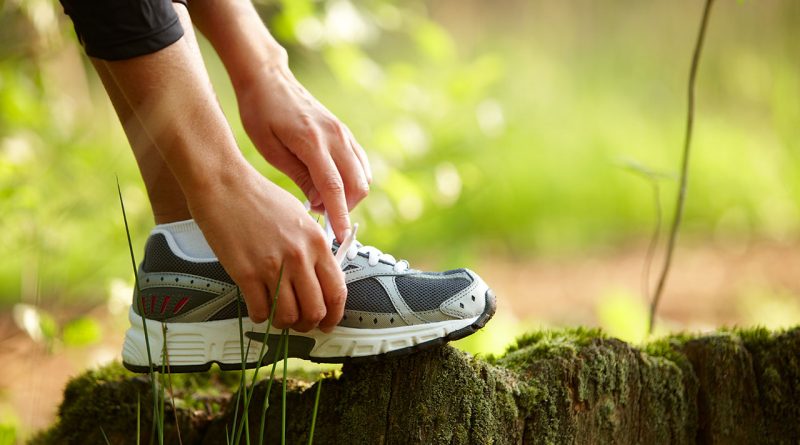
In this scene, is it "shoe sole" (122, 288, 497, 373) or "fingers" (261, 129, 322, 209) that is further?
"fingers" (261, 129, 322, 209)

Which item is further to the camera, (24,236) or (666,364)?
(24,236)

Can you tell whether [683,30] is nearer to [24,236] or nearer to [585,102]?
[585,102]

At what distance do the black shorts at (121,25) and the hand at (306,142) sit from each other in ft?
1.19

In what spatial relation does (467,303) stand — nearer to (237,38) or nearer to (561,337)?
(561,337)

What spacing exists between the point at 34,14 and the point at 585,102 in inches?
149

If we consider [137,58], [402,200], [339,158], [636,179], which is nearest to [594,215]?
[636,179]

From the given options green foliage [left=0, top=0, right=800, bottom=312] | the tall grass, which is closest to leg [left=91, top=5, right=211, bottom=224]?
the tall grass

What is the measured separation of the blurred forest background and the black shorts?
2.97ft

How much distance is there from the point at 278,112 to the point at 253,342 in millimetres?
405

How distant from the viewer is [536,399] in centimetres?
139

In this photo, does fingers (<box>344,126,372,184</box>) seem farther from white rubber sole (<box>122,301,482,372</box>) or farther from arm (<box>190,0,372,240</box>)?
white rubber sole (<box>122,301,482,372</box>)

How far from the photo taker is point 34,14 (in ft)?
7.79

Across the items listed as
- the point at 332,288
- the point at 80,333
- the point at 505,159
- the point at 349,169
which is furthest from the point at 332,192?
the point at 505,159

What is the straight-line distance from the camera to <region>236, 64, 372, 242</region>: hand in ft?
4.46
